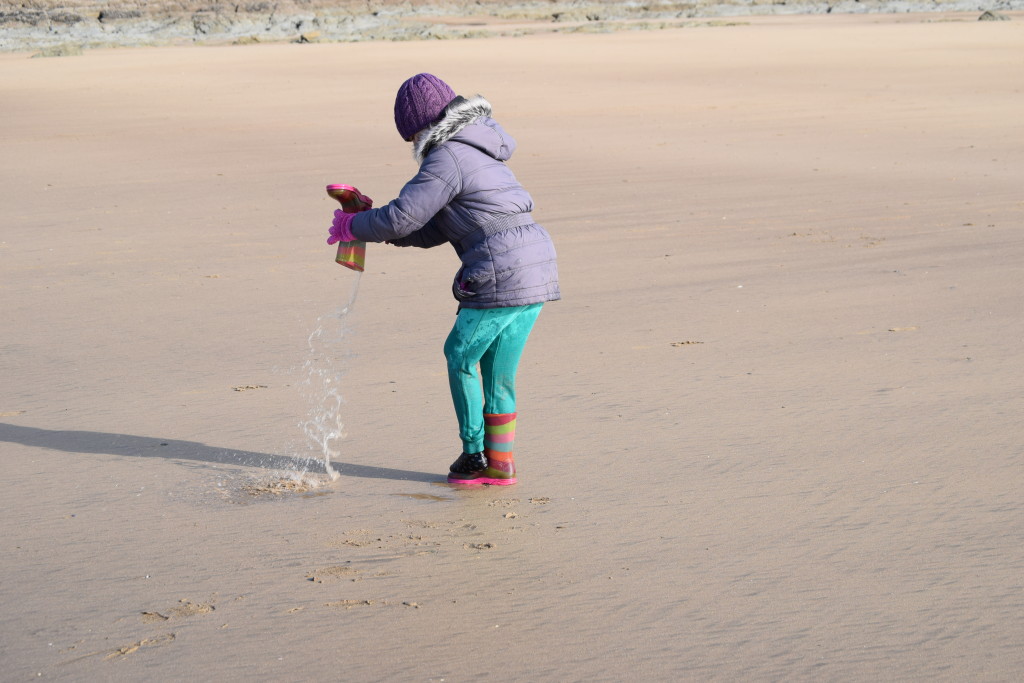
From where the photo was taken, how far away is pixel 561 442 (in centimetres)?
505

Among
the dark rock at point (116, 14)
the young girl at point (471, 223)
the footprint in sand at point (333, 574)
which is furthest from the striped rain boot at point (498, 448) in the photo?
the dark rock at point (116, 14)

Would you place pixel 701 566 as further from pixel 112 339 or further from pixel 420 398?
pixel 112 339

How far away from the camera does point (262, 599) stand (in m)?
3.59

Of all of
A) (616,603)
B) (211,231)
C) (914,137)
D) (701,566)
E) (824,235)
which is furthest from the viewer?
(914,137)

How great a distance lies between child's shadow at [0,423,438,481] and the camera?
477 cm

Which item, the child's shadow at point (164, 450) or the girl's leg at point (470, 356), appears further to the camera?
the child's shadow at point (164, 450)

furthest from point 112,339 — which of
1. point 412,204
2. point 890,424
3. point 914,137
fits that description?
point 914,137

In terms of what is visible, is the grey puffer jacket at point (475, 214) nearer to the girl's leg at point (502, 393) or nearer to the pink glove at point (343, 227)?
the pink glove at point (343, 227)

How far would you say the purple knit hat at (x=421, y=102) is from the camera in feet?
13.5

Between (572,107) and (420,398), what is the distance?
15953 millimetres

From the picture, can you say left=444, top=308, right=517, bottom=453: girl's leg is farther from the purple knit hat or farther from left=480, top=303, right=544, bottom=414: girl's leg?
the purple knit hat

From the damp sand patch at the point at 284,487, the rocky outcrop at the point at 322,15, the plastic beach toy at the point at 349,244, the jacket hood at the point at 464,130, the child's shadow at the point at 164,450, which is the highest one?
the rocky outcrop at the point at 322,15

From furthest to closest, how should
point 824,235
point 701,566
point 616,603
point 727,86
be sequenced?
point 727,86
point 824,235
point 701,566
point 616,603

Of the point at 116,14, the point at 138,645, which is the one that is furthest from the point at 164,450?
the point at 116,14
